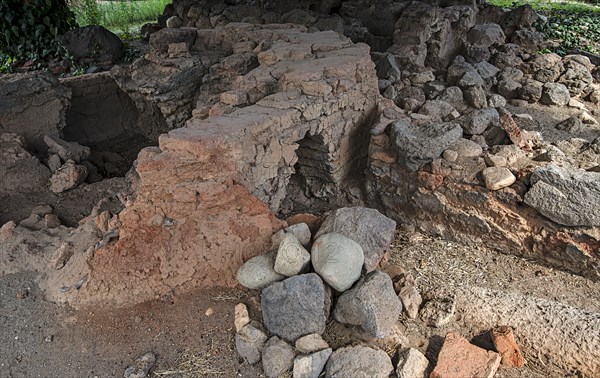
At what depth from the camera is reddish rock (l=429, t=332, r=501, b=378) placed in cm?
298

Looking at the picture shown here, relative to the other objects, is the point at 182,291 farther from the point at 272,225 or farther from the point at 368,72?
the point at 368,72

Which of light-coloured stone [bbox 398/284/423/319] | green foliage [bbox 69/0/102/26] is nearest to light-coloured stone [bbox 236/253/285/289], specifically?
light-coloured stone [bbox 398/284/423/319]

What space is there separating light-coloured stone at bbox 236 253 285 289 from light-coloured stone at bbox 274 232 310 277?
10 cm

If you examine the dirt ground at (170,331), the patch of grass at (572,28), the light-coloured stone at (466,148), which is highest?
the light-coloured stone at (466,148)

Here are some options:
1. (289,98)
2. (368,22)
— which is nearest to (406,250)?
(289,98)

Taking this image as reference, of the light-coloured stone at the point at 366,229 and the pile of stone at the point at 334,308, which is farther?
the light-coloured stone at the point at 366,229

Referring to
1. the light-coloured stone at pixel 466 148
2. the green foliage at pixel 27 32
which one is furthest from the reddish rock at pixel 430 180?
the green foliage at pixel 27 32

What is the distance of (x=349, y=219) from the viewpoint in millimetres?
3732

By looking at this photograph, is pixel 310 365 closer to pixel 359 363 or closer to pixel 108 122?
pixel 359 363

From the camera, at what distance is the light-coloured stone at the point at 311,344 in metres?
3.16

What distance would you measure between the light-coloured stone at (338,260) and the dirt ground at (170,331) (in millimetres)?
357

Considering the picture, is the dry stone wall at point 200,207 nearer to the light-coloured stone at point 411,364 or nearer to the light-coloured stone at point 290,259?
the light-coloured stone at point 290,259

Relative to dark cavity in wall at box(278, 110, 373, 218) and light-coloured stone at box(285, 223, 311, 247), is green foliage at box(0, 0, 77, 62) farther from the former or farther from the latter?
light-coloured stone at box(285, 223, 311, 247)

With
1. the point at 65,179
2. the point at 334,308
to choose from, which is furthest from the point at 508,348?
the point at 65,179
